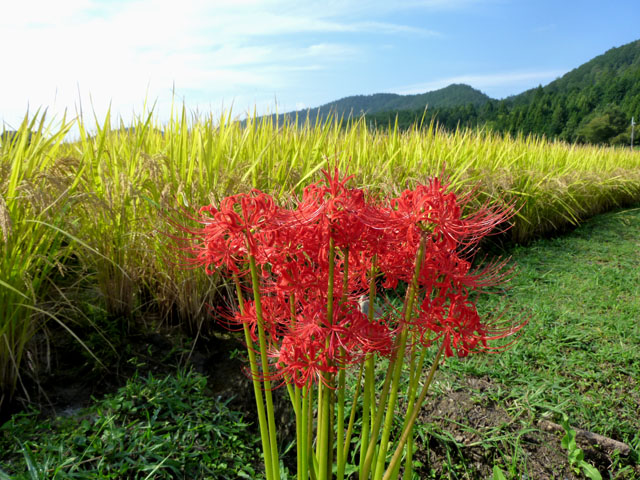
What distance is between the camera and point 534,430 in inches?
69.0

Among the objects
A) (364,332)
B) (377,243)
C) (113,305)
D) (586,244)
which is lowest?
(586,244)

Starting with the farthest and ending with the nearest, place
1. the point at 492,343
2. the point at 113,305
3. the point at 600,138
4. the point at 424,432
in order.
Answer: the point at 600,138
the point at 492,343
the point at 113,305
the point at 424,432

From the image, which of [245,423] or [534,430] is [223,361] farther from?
[534,430]

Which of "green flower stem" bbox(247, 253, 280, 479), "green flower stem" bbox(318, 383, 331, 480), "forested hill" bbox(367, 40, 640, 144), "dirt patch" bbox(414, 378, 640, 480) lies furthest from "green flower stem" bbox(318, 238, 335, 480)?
"forested hill" bbox(367, 40, 640, 144)

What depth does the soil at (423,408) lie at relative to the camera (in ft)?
5.35

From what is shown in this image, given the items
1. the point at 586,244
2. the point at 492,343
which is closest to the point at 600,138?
the point at 586,244

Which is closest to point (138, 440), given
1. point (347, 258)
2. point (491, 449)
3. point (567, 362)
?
point (347, 258)

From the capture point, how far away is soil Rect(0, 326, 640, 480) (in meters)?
1.63

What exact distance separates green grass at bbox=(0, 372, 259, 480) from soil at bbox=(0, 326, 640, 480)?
120 millimetres

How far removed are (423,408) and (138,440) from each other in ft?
3.87

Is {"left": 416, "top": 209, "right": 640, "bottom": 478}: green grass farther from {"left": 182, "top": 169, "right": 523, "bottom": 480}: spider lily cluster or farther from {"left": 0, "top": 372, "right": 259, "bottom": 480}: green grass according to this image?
{"left": 182, "top": 169, "right": 523, "bottom": 480}: spider lily cluster

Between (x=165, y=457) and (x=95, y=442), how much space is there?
0.26 m

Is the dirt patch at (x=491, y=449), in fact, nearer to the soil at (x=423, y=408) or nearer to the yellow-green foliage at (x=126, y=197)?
→ the soil at (x=423, y=408)

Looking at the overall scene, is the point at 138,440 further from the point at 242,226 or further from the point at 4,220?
the point at 242,226
